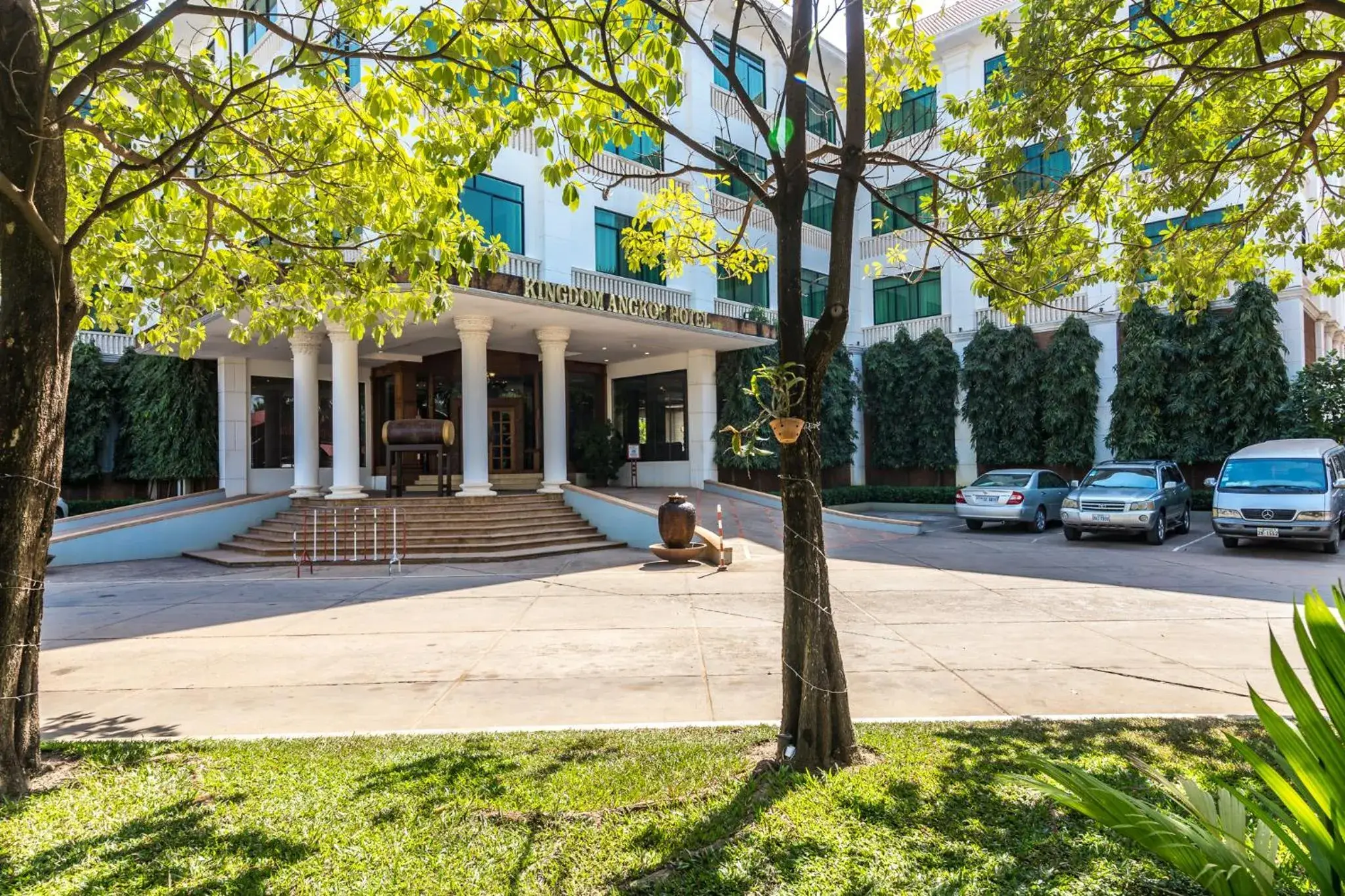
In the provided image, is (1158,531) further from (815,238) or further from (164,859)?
(164,859)

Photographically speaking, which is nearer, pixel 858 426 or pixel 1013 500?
pixel 1013 500

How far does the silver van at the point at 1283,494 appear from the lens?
13.6m

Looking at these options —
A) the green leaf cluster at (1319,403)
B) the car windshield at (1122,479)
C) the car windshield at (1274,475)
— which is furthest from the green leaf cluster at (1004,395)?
the car windshield at (1274,475)

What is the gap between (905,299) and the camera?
28516 mm

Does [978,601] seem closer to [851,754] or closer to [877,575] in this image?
[877,575]

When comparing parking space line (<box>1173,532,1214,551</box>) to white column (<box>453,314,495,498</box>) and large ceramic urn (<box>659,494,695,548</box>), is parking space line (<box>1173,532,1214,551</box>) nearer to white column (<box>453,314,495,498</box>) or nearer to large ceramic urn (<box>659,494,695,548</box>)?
large ceramic urn (<box>659,494,695,548</box>)

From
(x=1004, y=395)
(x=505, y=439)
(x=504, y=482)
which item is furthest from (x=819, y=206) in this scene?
(x=504, y=482)

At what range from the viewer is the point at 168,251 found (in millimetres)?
6934

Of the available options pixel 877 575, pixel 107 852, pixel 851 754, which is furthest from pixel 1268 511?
pixel 107 852

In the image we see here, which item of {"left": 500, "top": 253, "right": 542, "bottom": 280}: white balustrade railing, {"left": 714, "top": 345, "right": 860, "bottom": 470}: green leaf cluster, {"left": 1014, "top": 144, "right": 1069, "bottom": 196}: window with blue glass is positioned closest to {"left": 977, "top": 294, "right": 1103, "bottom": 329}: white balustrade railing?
{"left": 714, "top": 345, "right": 860, "bottom": 470}: green leaf cluster

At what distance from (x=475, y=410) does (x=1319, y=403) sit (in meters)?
19.9

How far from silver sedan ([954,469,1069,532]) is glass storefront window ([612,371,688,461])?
8.47 meters

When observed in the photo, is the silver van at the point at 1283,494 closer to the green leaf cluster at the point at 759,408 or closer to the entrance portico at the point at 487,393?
the green leaf cluster at the point at 759,408

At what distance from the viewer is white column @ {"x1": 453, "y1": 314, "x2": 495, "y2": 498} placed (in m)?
16.6
